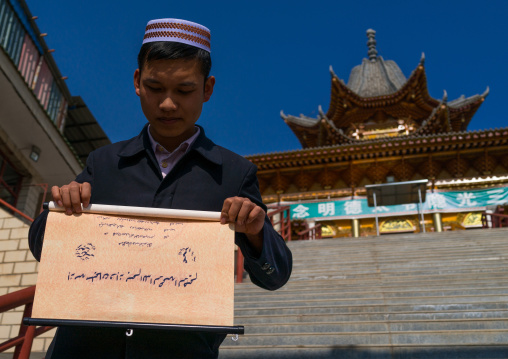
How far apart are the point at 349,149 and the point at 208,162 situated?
1432 centimetres

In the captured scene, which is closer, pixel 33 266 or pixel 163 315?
pixel 163 315

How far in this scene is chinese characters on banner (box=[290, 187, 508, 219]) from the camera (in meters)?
14.2

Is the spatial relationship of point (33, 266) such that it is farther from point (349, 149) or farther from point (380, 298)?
point (349, 149)

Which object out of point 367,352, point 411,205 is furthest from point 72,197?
point 411,205

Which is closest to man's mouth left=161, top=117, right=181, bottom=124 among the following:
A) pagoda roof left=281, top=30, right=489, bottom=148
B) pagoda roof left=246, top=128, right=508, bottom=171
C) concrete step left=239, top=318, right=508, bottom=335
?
concrete step left=239, top=318, right=508, bottom=335

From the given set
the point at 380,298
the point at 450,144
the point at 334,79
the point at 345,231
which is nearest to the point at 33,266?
the point at 380,298

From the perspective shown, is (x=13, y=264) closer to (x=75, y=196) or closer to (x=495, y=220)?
(x=75, y=196)

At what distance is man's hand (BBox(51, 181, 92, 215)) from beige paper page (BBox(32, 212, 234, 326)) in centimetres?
4

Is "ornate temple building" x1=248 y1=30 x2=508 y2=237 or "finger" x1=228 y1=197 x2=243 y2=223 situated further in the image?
"ornate temple building" x1=248 y1=30 x2=508 y2=237

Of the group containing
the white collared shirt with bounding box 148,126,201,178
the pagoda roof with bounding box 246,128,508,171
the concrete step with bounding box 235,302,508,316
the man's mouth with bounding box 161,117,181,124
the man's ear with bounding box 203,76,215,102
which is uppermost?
the pagoda roof with bounding box 246,128,508,171

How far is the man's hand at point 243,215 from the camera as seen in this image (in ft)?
4.61

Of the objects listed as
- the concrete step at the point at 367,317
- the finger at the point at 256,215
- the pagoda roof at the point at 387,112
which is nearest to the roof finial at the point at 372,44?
the pagoda roof at the point at 387,112

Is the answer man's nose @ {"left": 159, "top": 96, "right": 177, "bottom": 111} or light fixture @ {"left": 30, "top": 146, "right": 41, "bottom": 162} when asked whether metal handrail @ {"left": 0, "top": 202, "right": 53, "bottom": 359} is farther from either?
light fixture @ {"left": 30, "top": 146, "right": 41, "bottom": 162}

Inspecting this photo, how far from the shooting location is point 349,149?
1547 centimetres
